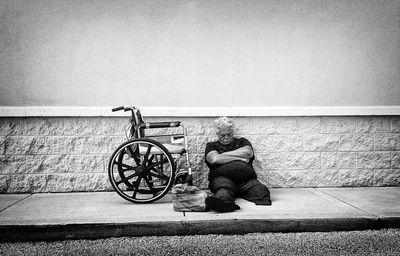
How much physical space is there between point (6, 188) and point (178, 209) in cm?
281

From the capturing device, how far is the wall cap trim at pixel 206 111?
5.69 meters

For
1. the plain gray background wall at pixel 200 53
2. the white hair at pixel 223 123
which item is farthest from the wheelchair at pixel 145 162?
the plain gray background wall at pixel 200 53

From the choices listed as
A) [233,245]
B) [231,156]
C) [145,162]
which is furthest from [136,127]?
[233,245]

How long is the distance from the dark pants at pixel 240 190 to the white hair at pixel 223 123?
712 millimetres

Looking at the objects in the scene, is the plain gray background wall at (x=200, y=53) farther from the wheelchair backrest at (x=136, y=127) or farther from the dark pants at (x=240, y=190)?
the dark pants at (x=240, y=190)

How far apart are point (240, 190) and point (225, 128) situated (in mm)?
885

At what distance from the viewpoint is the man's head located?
5457mm

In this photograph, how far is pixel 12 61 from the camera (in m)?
5.73

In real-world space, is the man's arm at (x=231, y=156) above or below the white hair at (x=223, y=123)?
below

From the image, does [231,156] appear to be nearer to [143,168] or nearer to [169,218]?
[143,168]

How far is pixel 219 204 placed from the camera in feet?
14.6

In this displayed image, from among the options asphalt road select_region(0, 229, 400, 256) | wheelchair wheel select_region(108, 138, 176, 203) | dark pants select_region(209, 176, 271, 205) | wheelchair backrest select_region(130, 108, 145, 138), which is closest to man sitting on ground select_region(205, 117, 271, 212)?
dark pants select_region(209, 176, 271, 205)

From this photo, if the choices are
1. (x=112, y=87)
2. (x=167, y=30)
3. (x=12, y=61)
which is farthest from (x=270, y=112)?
(x=12, y=61)

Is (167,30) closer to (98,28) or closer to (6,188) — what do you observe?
(98,28)
